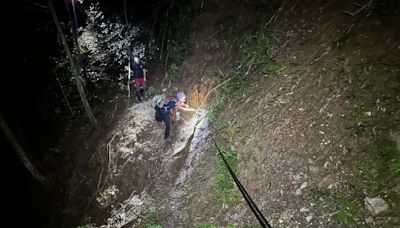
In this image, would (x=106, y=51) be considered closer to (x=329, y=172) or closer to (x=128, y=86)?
(x=128, y=86)

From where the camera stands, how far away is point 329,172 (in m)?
5.64

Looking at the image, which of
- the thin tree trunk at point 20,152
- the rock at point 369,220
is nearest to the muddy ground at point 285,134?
the rock at point 369,220

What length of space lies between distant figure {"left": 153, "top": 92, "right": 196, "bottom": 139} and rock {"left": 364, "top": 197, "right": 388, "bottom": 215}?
6.08 meters

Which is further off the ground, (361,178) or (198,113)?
(198,113)

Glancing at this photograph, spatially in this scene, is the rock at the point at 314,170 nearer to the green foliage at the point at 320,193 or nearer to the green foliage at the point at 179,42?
the green foliage at the point at 320,193

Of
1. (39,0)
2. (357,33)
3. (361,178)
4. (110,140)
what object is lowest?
(361,178)

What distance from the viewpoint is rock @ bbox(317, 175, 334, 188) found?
5523 millimetres

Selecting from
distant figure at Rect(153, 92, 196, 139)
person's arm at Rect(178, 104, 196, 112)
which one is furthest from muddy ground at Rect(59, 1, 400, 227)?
distant figure at Rect(153, 92, 196, 139)

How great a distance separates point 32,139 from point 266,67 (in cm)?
1381

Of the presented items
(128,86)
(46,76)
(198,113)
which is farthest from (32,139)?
(198,113)

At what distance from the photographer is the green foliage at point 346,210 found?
16.1 ft

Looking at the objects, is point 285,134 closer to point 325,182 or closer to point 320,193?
point 325,182

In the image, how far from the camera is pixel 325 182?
18.3ft

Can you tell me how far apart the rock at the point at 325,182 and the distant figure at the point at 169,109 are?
5155 mm
